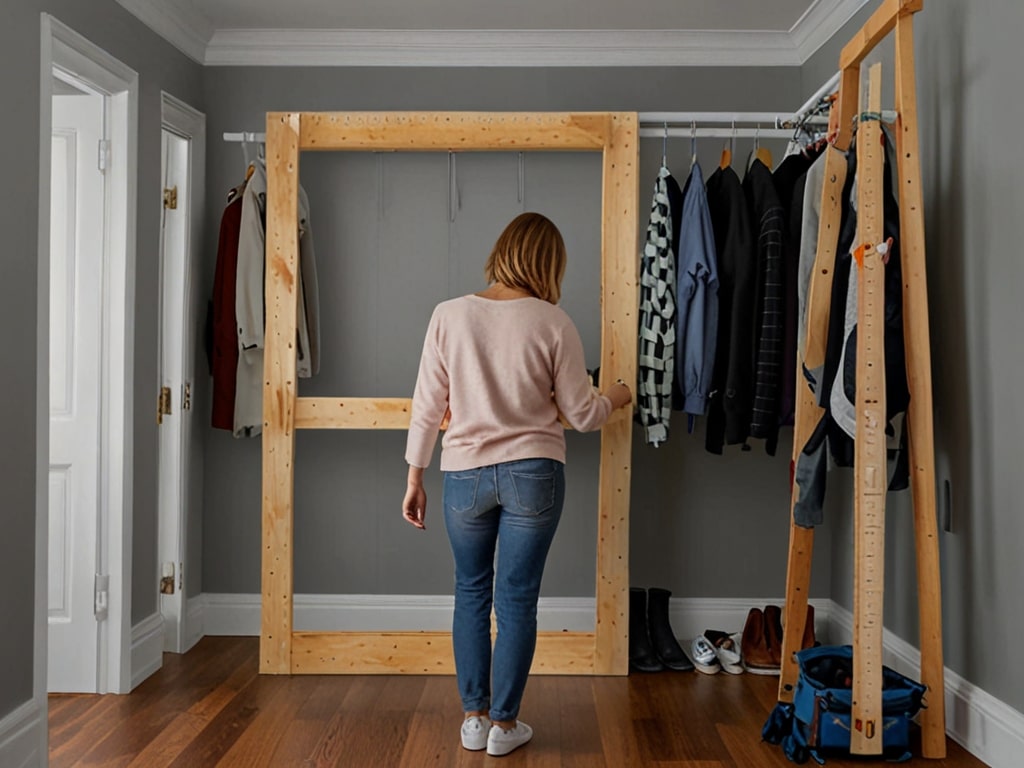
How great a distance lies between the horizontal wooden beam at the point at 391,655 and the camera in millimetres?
3580

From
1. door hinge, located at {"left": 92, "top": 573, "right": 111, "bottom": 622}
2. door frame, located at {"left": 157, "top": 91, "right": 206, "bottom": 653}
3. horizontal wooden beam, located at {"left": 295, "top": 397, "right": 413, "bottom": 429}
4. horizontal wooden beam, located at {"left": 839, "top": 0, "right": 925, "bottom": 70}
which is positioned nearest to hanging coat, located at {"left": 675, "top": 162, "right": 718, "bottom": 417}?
horizontal wooden beam, located at {"left": 839, "top": 0, "right": 925, "bottom": 70}

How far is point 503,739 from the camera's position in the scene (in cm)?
283

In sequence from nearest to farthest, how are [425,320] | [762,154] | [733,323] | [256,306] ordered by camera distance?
[733,323] → [762,154] → [256,306] → [425,320]

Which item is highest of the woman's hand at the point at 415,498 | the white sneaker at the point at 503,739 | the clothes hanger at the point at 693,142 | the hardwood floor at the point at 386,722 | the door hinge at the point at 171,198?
the clothes hanger at the point at 693,142

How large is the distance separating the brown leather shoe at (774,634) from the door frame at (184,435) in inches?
89.6

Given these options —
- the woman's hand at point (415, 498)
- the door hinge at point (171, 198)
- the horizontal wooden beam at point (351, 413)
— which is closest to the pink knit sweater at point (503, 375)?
the woman's hand at point (415, 498)

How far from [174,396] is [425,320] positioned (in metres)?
1.05

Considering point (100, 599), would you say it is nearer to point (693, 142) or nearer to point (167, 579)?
point (167, 579)

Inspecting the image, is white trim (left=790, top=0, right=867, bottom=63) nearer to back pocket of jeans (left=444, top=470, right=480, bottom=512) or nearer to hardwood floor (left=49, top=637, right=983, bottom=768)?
back pocket of jeans (left=444, top=470, right=480, bottom=512)

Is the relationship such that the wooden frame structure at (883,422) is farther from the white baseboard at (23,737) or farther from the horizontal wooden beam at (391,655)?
the white baseboard at (23,737)

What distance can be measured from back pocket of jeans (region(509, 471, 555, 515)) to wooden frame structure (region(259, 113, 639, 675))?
824 millimetres

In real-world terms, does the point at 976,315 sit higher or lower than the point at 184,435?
higher

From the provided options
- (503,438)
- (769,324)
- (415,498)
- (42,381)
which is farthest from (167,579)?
(769,324)

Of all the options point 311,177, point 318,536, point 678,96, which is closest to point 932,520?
point 678,96
